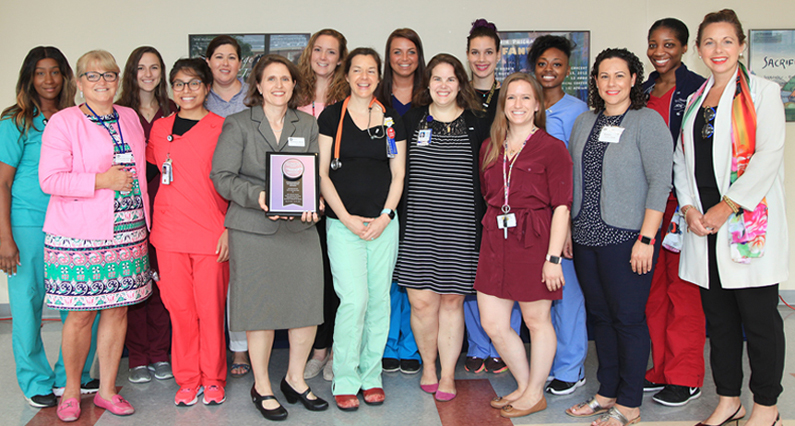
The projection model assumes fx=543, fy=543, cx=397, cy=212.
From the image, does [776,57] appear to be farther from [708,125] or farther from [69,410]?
[69,410]

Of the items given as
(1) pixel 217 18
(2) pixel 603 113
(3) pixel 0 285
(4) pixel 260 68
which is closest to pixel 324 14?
(1) pixel 217 18

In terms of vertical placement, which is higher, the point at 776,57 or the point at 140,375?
the point at 776,57

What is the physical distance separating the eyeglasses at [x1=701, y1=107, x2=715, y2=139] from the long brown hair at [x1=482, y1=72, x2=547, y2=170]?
28.2 inches

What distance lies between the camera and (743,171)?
2395 millimetres

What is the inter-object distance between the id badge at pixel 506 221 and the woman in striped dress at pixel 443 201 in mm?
209

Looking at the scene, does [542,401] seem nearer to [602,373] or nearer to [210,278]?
[602,373]

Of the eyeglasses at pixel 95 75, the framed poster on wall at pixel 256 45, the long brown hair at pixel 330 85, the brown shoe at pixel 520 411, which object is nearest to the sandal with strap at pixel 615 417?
the brown shoe at pixel 520 411

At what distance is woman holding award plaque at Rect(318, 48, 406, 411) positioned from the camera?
2756mm

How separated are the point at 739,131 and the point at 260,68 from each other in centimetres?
224

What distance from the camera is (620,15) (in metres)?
4.69

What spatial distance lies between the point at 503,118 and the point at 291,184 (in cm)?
109

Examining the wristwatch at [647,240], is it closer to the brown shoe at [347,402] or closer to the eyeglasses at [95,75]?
the brown shoe at [347,402]

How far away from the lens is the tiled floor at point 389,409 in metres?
2.73

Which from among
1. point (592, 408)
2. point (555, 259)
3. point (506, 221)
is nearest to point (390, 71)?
point (506, 221)
